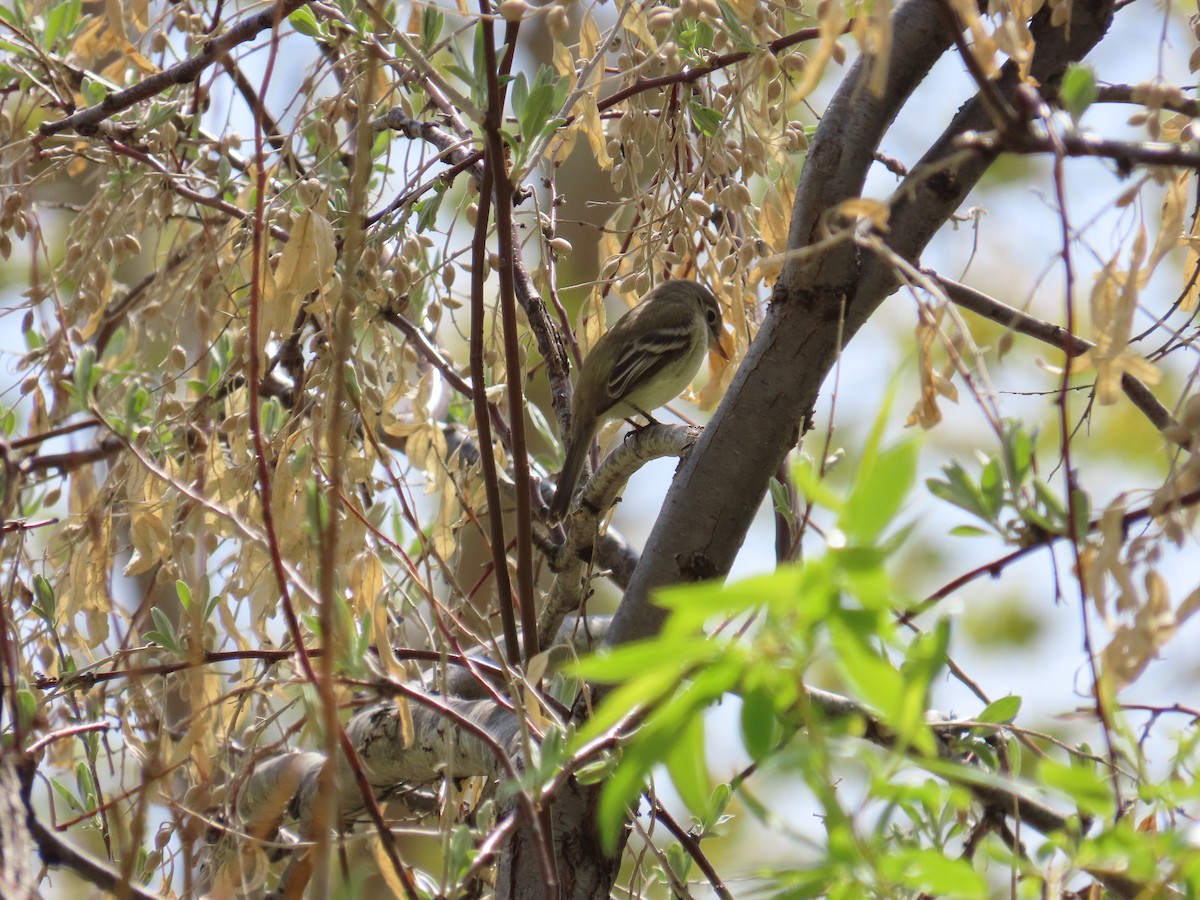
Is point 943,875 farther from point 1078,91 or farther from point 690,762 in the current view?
point 1078,91

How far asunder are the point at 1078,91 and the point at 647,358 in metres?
2.95

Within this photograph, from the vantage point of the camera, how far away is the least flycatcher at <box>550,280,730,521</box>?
12.9 feet

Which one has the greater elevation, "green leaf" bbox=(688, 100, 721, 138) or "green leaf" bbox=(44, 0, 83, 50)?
"green leaf" bbox=(44, 0, 83, 50)

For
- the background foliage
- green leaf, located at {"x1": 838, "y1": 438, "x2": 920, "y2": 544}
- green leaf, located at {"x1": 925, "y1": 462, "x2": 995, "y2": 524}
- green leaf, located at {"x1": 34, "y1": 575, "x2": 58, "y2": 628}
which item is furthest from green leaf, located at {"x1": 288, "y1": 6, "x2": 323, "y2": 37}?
green leaf, located at {"x1": 838, "y1": 438, "x2": 920, "y2": 544}

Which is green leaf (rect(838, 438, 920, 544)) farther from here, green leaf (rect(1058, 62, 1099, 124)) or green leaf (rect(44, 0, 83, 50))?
green leaf (rect(44, 0, 83, 50))

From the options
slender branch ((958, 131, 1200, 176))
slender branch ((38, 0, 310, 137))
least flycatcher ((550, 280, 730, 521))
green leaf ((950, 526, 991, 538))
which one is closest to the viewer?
slender branch ((958, 131, 1200, 176))

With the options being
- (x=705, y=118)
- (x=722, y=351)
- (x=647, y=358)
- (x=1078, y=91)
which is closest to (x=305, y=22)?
(x=705, y=118)

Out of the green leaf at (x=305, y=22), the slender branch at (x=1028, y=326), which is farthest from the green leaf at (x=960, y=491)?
Result: the green leaf at (x=305, y=22)

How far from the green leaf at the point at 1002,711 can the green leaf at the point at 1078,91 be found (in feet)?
2.85

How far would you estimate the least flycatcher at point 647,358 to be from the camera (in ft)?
12.9

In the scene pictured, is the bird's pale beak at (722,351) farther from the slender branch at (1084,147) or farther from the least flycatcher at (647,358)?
the slender branch at (1084,147)

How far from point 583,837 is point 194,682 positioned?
835 millimetres

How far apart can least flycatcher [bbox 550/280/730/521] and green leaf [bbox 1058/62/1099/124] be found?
7.43 feet

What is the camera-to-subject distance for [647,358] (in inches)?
168
